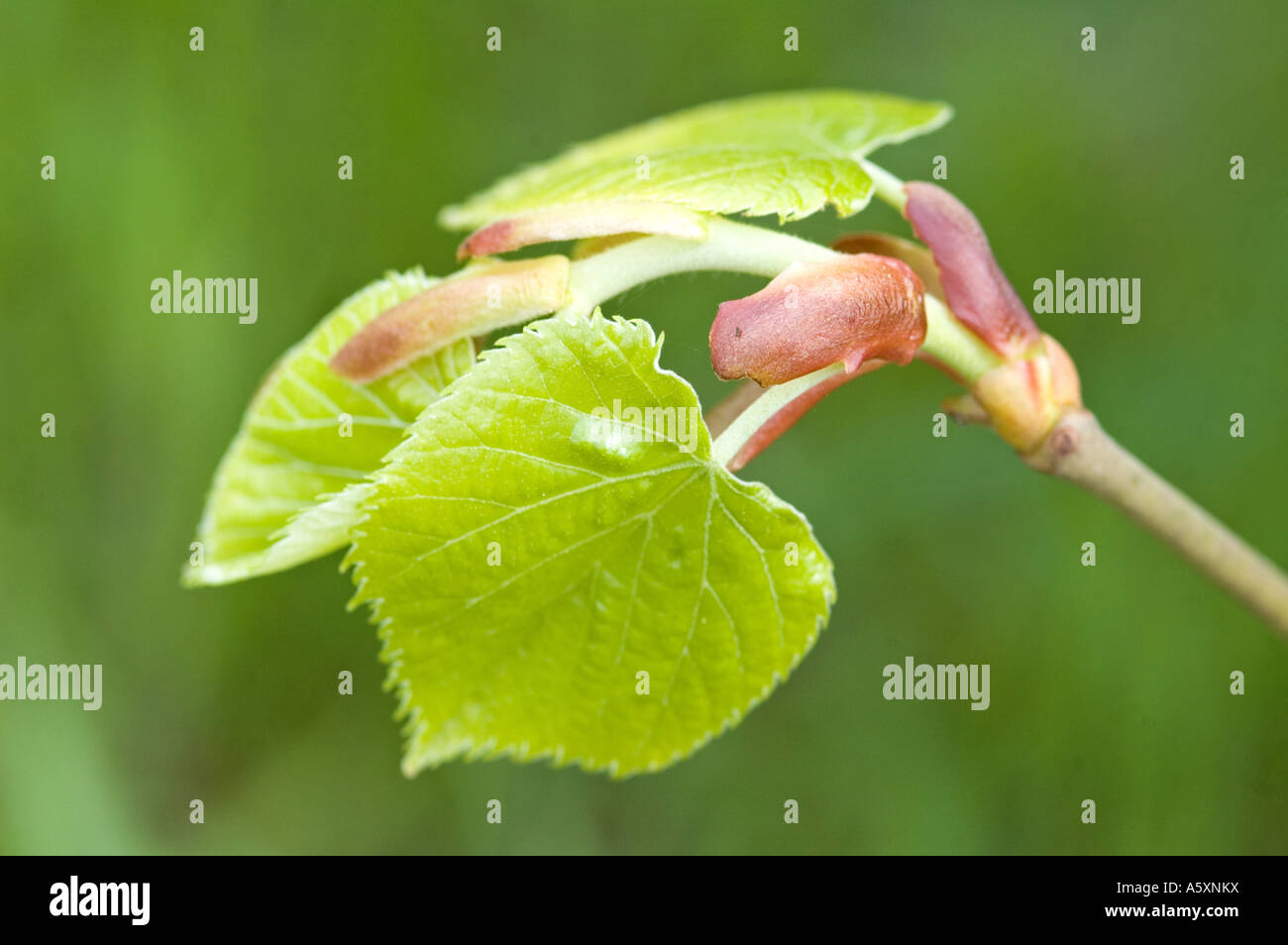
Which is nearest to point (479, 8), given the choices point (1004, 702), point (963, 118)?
point (963, 118)

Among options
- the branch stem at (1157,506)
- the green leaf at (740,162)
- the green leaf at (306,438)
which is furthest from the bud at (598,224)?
the branch stem at (1157,506)

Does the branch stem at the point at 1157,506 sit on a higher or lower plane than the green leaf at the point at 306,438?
lower

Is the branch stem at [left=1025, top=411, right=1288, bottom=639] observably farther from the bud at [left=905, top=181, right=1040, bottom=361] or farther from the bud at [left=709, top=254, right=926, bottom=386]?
Result: the bud at [left=709, top=254, right=926, bottom=386]

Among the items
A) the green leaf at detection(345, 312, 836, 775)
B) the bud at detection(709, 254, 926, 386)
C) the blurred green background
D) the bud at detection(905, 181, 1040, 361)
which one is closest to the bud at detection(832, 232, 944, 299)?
the bud at detection(905, 181, 1040, 361)

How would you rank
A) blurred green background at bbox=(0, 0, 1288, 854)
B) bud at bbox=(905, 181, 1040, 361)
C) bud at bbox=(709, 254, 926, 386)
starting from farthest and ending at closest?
blurred green background at bbox=(0, 0, 1288, 854) → bud at bbox=(905, 181, 1040, 361) → bud at bbox=(709, 254, 926, 386)

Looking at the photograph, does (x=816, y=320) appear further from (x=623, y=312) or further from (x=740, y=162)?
(x=623, y=312)

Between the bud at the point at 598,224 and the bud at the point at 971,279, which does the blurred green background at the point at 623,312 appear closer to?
the bud at the point at 971,279
